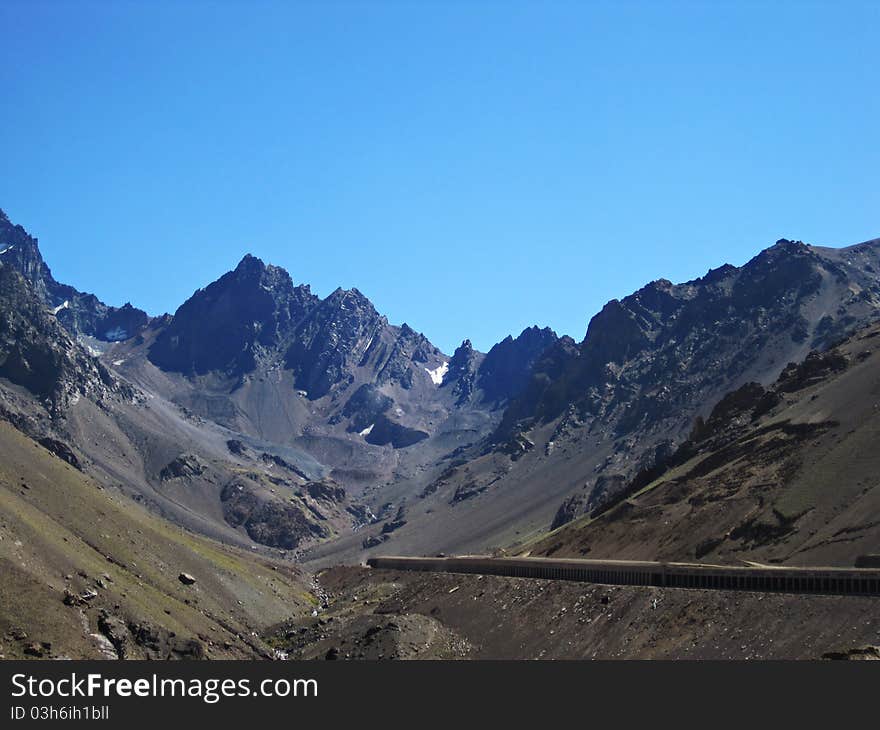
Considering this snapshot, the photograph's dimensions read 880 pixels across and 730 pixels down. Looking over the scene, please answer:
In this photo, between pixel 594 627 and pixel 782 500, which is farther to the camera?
pixel 782 500

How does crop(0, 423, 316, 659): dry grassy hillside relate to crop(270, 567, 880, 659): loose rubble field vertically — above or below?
above

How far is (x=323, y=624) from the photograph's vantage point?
605 feet

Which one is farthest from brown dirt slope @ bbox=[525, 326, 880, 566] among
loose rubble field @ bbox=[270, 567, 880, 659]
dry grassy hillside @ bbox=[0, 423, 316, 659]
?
dry grassy hillside @ bbox=[0, 423, 316, 659]

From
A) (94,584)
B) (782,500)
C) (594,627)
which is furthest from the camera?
(782,500)

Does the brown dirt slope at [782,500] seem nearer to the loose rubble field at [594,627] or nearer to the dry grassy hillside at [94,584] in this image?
the loose rubble field at [594,627]

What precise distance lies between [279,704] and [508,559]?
12476 centimetres

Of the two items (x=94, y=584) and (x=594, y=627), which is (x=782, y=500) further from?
(x=94, y=584)

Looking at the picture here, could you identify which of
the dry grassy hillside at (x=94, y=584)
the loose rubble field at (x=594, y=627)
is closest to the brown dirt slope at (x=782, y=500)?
the loose rubble field at (x=594, y=627)

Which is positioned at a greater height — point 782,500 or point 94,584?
point 94,584

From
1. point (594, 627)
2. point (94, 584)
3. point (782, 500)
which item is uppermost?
point (94, 584)

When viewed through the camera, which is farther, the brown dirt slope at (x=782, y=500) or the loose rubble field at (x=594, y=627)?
the brown dirt slope at (x=782, y=500)

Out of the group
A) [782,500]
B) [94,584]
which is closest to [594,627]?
[782,500]

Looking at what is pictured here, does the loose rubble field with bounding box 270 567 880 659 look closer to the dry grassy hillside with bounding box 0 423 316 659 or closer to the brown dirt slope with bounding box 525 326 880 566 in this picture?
the dry grassy hillside with bounding box 0 423 316 659

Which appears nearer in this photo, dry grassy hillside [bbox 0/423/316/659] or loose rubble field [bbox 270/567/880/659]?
dry grassy hillside [bbox 0/423/316/659]
